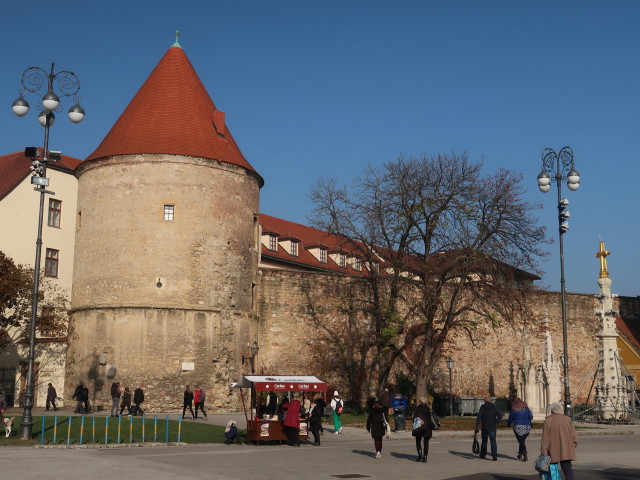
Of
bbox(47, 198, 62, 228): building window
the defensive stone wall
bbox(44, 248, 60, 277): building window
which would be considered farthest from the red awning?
bbox(47, 198, 62, 228): building window

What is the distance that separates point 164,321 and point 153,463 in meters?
16.8

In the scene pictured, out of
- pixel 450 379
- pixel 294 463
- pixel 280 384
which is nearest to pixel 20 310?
pixel 280 384

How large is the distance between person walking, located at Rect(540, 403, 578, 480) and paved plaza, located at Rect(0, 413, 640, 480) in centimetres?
296

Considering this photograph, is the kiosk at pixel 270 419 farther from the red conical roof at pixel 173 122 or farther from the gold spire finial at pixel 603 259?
the gold spire finial at pixel 603 259

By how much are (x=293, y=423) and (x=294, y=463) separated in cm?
503

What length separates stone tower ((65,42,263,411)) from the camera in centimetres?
3209

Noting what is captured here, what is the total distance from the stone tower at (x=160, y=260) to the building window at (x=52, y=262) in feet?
22.3

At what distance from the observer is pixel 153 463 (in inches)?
621

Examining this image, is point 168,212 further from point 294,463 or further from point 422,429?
point 422,429

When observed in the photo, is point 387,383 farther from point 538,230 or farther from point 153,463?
point 153,463

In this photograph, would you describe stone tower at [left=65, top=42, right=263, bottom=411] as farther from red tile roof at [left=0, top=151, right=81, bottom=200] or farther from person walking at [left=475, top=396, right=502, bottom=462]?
person walking at [left=475, top=396, right=502, bottom=462]

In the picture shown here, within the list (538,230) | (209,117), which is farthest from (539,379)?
(209,117)

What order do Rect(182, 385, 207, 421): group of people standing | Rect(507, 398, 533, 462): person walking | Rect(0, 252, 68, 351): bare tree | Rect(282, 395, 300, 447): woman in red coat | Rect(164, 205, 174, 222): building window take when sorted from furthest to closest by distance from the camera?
Rect(164, 205, 174, 222): building window < Rect(0, 252, 68, 351): bare tree < Rect(182, 385, 207, 421): group of people standing < Rect(282, 395, 300, 447): woman in red coat < Rect(507, 398, 533, 462): person walking

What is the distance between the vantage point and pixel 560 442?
37.2 ft
